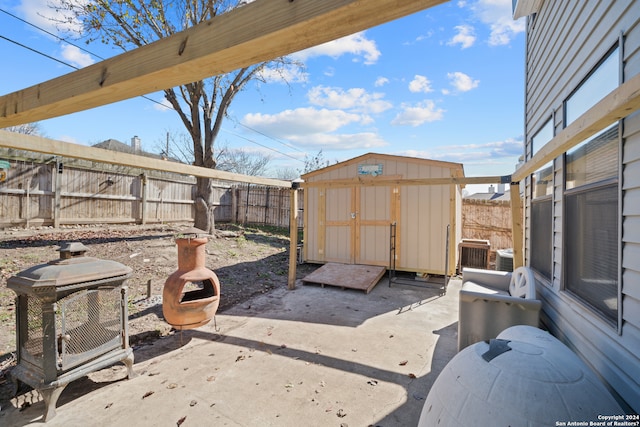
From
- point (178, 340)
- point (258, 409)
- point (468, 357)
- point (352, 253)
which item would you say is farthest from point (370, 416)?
point (352, 253)

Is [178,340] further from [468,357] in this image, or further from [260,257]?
[260,257]

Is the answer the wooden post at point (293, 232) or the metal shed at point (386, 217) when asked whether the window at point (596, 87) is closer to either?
the metal shed at point (386, 217)

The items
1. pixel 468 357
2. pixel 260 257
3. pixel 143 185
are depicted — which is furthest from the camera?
pixel 143 185

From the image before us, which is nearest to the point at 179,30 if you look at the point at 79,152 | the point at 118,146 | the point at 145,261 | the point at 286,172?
the point at 145,261

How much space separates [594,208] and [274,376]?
2874 millimetres

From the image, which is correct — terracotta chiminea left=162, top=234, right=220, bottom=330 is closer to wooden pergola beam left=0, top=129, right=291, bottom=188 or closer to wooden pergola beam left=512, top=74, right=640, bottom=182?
wooden pergola beam left=0, top=129, right=291, bottom=188

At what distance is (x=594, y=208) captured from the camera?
213cm

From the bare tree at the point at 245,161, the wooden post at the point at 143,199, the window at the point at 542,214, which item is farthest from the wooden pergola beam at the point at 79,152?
the bare tree at the point at 245,161

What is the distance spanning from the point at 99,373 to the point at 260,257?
17.7 ft

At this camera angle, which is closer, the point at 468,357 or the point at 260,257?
the point at 468,357

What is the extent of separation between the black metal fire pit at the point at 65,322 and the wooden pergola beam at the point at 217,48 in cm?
127

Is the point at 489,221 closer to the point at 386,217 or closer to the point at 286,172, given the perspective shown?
the point at 386,217

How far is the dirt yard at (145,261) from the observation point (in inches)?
143

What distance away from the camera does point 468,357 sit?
1396 millimetres
